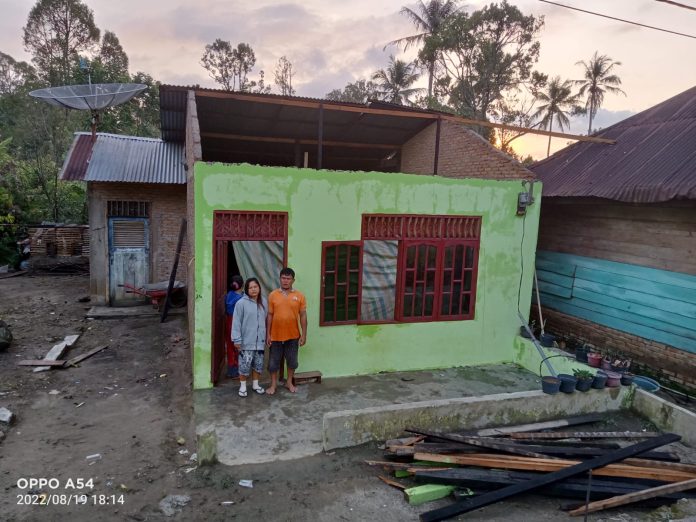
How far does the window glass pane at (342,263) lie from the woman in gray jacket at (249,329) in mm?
1380

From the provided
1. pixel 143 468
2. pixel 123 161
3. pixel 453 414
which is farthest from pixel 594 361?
pixel 123 161

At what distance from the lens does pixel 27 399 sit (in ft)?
21.0

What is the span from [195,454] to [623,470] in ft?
15.0

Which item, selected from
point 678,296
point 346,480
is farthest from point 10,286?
point 678,296

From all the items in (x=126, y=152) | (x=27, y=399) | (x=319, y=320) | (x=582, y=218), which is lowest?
(x=27, y=399)

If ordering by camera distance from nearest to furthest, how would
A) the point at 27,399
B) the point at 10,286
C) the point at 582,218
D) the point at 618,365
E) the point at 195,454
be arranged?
the point at 195,454 → the point at 27,399 → the point at 618,365 → the point at 582,218 → the point at 10,286

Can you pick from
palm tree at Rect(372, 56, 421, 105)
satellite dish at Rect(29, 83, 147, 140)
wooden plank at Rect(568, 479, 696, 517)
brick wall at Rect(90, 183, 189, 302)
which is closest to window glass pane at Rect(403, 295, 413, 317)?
wooden plank at Rect(568, 479, 696, 517)

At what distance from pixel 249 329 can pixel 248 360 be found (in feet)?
1.56

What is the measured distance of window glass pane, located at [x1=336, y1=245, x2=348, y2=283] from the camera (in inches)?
283

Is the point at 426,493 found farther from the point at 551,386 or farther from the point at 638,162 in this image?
the point at 638,162

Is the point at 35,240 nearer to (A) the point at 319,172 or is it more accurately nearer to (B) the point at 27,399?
(B) the point at 27,399

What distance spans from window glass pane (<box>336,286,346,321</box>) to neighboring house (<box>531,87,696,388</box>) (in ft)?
16.1

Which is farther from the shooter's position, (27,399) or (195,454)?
(27,399)

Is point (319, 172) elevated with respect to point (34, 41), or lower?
lower
